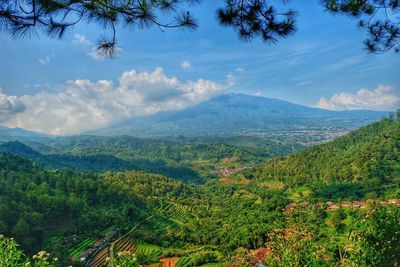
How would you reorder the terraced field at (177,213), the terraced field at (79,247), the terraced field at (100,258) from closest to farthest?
the terraced field at (100,258), the terraced field at (79,247), the terraced field at (177,213)

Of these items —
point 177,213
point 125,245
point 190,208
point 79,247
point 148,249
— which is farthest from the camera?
point 190,208

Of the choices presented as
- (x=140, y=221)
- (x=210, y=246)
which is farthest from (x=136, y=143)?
Answer: (x=210, y=246)

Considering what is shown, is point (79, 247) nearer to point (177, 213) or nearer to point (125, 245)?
point (125, 245)

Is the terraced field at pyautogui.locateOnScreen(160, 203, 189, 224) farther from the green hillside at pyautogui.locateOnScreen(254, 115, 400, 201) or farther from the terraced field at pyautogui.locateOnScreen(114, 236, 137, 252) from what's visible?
the green hillside at pyautogui.locateOnScreen(254, 115, 400, 201)

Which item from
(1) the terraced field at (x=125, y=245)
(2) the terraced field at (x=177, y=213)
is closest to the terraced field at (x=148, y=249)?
(1) the terraced field at (x=125, y=245)

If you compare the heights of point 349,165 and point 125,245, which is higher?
point 349,165

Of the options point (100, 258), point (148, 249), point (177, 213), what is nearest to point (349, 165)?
point (177, 213)

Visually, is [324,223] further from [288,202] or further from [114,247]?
[114,247]

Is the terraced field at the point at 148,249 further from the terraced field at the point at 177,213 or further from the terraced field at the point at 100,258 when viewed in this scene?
the terraced field at the point at 177,213
